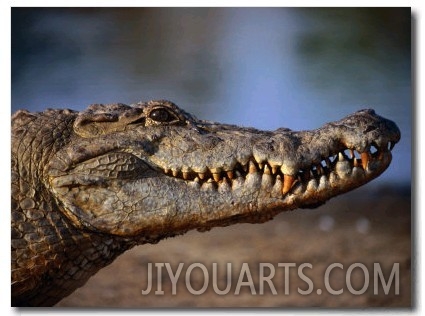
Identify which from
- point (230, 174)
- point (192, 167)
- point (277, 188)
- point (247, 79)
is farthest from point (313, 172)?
point (247, 79)

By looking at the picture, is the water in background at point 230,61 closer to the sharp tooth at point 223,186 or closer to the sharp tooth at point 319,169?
the sharp tooth at point 319,169

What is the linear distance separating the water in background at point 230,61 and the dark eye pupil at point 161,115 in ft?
4.14

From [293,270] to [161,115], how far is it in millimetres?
1696

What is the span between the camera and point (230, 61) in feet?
17.4

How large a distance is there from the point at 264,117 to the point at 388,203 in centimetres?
96

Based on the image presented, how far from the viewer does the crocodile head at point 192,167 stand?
3.36 m

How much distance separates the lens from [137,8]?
4.71 meters

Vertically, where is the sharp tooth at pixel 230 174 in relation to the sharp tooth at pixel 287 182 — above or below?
above

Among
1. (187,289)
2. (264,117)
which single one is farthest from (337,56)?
(187,289)

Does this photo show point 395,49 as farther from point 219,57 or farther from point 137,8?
point 137,8

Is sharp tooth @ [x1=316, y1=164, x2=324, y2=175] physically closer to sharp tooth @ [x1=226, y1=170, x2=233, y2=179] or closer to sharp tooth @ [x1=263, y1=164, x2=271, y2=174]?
sharp tooth @ [x1=263, y1=164, x2=271, y2=174]

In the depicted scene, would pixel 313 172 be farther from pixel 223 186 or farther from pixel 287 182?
pixel 223 186

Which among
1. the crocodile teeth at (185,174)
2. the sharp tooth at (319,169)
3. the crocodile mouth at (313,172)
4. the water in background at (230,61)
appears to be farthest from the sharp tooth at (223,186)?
the water in background at (230,61)
